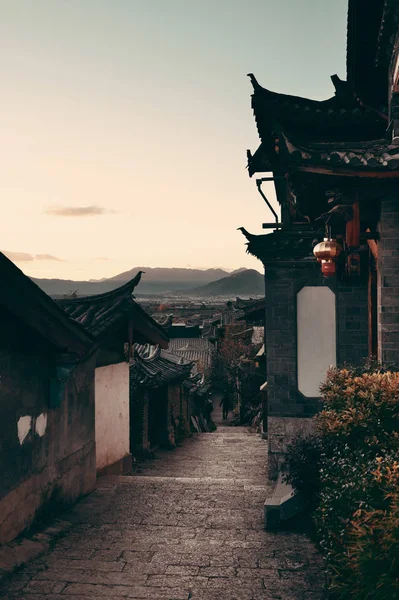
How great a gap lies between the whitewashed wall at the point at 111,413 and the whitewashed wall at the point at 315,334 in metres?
4.09

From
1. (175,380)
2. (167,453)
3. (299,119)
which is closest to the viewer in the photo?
(299,119)

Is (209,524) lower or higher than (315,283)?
lower

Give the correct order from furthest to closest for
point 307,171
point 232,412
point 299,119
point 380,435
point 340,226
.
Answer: point 232,412 → point 299,119 → point 340,226 → point 307,171 → point 380,435

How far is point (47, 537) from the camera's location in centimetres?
715

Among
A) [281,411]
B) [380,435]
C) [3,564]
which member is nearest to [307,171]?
[380,435]

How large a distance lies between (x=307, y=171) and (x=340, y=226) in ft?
8.09

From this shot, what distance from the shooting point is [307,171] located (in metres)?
7.54

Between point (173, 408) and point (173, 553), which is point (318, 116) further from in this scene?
point (173, 408)

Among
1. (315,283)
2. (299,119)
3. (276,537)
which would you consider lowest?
(276,537)

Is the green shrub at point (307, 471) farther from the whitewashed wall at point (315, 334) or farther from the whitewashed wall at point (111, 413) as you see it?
the whitewashed wall at point (315, 334)

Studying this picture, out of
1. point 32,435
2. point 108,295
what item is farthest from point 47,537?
point 108,295

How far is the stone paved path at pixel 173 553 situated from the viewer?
5.75 metres

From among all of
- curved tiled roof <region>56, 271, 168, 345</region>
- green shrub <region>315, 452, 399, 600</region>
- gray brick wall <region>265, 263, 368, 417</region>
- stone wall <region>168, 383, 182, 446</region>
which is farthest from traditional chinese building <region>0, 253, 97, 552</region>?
stone wall <region>168, 383, 182, 446</region>

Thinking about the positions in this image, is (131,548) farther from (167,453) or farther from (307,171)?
(167,453)
